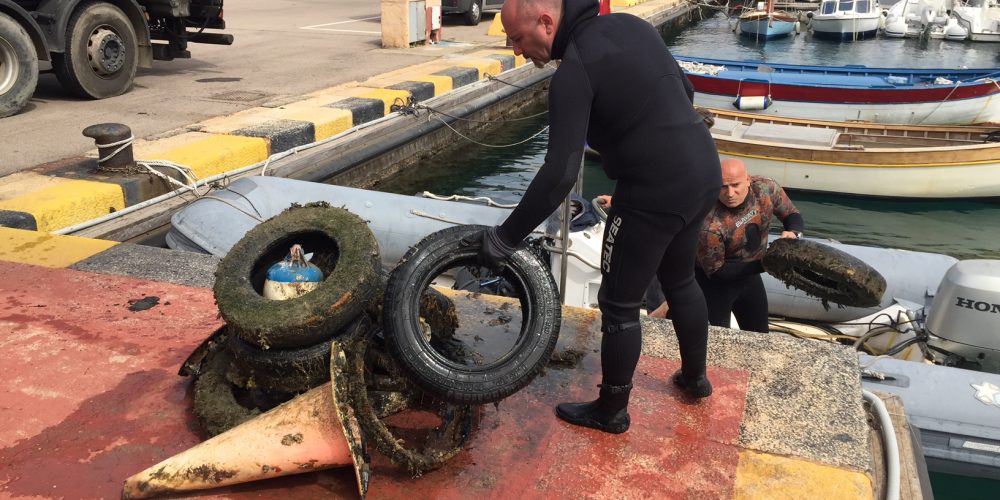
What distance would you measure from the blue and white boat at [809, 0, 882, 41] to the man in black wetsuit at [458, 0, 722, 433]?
101 feet

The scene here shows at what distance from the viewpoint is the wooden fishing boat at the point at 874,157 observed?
11.1 meters

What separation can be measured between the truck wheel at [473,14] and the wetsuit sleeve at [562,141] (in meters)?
17.6

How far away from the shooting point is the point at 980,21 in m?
29.1

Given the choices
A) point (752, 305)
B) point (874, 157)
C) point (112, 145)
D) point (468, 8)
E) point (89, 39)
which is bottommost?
point (874, 157)

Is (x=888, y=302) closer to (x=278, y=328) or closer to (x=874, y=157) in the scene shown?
(x=278, y=328)

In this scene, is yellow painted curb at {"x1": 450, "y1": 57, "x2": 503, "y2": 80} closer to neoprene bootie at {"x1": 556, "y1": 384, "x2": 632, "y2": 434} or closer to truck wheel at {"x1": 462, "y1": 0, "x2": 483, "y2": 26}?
truck wheel at {"x1": 462, "y1": 0, "x2": 483, "y2": 26}

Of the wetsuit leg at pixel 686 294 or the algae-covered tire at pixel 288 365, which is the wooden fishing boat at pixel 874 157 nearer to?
the wetsuit leg at pixel 686 294

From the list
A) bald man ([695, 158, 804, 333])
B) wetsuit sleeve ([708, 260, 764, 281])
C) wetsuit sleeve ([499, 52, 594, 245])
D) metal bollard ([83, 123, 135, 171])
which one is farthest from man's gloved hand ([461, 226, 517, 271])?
metal bollard ([83, 123, 135, 171])

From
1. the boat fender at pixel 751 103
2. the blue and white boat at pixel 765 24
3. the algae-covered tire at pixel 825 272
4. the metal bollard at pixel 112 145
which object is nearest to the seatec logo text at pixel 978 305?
the algae-covered tire at pixel 825 272

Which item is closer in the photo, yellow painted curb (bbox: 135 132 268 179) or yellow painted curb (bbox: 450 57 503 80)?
yellow painted curb (bbox: 135 132 268 179)

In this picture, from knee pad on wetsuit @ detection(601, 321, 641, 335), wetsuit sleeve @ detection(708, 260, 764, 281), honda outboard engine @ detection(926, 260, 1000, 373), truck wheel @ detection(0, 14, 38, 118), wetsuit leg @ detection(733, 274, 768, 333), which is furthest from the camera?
truck wheel @ detection(0, 14, 38, 118)

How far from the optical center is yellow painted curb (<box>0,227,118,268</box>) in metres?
4.70

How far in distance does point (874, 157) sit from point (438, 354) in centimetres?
Result: 1013

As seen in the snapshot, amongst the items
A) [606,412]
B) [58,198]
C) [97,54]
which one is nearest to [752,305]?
[606,412]
